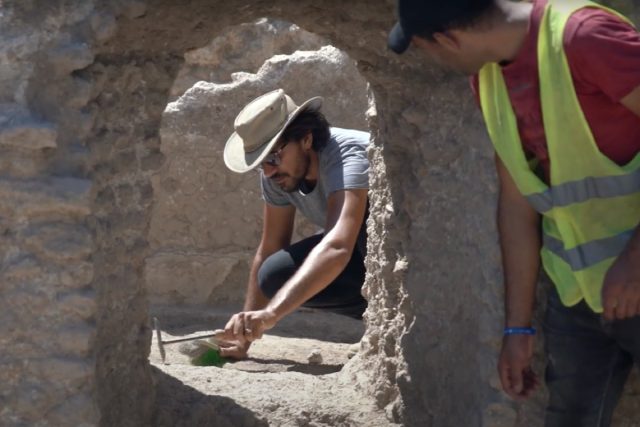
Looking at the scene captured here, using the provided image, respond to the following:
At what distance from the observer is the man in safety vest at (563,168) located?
2.75 meters

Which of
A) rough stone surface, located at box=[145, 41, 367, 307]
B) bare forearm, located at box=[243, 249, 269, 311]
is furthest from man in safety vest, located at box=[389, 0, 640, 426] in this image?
rough stone surface, located at box=[145, 41, 367, 307]

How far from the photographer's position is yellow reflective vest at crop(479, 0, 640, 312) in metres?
2.79

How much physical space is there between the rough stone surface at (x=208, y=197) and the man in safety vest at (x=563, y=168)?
3945 mm

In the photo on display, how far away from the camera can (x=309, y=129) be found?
476 centimetres

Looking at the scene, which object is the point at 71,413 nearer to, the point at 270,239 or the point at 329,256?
the point at 329,256

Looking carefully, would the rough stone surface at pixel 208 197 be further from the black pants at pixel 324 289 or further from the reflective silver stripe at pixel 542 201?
the reflective silver stripe at pixel 542 201

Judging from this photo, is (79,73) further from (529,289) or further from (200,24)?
(529,289)

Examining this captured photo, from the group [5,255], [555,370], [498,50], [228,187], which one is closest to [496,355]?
[555,370]

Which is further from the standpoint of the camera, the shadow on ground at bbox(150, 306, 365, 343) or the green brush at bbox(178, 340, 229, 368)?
the shadow on ground at bbox(150, 306, 365, 343)

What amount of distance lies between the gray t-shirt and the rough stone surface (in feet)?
6.49

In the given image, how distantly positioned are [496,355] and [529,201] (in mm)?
617

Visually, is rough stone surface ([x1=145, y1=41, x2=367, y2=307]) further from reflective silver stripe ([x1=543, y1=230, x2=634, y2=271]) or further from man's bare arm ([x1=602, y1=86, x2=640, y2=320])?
man's bare arm ([x1=602, y1=86, x2=640, y2=320])

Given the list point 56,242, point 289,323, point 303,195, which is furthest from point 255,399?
point 289,323

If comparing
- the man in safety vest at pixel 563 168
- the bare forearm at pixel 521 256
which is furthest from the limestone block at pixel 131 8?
the bare forearm at pixel 521 256
